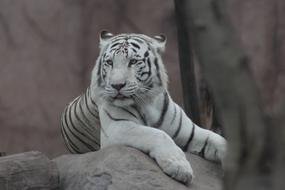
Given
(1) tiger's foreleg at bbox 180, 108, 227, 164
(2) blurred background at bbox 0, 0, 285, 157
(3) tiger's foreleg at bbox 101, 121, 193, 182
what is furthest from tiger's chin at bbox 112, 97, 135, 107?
(2) blurred background at bbox 0, 0, 285, 157

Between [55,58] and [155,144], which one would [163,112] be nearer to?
[155,144]

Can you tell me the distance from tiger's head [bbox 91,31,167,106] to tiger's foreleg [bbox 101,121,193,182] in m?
0.18

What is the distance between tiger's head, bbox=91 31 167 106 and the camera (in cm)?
465

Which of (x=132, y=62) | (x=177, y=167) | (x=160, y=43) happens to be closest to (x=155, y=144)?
(x=177, y=167)

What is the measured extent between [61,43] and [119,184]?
4877 mm

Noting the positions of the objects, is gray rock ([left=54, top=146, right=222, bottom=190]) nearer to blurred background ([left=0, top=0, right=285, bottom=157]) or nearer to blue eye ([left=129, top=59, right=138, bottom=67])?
blue eye ([left=129, top=59, right=138, bottom=67])

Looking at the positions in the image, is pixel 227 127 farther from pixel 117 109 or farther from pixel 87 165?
pixel 117 109

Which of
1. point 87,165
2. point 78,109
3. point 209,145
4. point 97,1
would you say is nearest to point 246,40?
point 97,1

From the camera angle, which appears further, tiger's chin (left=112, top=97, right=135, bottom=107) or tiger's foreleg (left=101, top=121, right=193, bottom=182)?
tiger's chin (left=112, top=97, right=135, bottom=107)

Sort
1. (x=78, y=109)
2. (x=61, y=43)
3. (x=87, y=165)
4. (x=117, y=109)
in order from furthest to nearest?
1. (x=61, y=43)
2. (x=78, y=109)
3. (x=117, y=109)
4. (x=87, y=165)

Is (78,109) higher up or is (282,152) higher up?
(282,152)

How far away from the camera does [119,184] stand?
4.09 m

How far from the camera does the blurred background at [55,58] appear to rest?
8672mm

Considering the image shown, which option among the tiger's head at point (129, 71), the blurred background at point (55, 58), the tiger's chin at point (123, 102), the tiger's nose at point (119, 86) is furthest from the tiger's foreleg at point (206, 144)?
the blurred background at point (55, 58)
